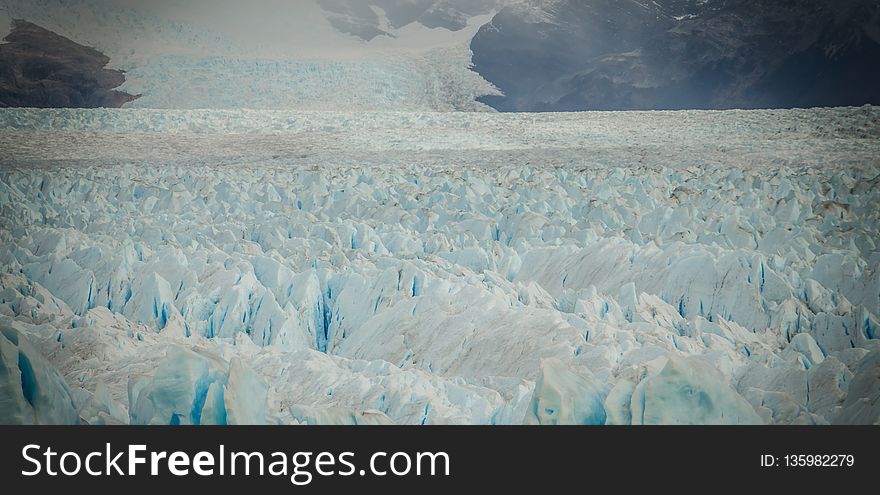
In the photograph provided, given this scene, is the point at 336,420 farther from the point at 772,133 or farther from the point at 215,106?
the point at 215,106

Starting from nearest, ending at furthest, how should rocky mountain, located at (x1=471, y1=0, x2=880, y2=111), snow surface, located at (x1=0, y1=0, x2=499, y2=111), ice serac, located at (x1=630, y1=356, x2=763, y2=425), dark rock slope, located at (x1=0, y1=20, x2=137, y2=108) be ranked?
1. ice serac, located at (x1=630, y1=356, x2=763, y2=425)
2. snow surface, located at (x1=0, y1=0, x2=499, y2=111)
3. dark rock slope, located at (x1=0, y1=20, x2=137, y2=108)
4. rocky mountain, located at (x1=471, y1=0, x2=880, y2=111)

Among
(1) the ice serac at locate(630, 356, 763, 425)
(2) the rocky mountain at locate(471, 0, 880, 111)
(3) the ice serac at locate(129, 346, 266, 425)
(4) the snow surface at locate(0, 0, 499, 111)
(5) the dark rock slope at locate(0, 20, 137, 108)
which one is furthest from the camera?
(2) the rocky mountain at locate(471, 0, 880, 111)

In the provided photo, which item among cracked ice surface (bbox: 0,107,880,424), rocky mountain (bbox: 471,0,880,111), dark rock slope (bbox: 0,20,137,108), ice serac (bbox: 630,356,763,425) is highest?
rocky mountain (bbox: 471,0,880,111)

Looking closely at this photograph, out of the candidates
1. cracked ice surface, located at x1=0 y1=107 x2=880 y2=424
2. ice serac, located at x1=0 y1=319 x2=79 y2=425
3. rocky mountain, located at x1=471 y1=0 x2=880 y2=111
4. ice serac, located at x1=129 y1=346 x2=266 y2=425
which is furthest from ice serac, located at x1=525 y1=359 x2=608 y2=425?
rocky mountain, located at x1=471 y1=0 x2=880 y2=111

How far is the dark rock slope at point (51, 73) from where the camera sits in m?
17.6

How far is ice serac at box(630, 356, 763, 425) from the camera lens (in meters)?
2.27

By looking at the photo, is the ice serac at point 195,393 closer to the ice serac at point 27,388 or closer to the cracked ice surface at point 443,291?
the cracked ice surface at point 443,291

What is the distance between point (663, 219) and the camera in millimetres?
6043

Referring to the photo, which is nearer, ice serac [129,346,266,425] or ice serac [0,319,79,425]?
ice serac [0,319,79,425]

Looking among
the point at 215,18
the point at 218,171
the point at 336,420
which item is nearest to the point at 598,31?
the point at 215,18

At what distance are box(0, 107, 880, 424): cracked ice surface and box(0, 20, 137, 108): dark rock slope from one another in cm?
962

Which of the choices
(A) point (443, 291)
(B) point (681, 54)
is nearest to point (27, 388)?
(A) point (443, 291)

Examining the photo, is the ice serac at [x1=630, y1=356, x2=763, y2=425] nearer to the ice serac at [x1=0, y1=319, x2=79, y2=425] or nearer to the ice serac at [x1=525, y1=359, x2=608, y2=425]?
the ice serac at [x1=525, y1=359, x2=608, y2=425]

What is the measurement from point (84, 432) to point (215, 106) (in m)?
15.4
